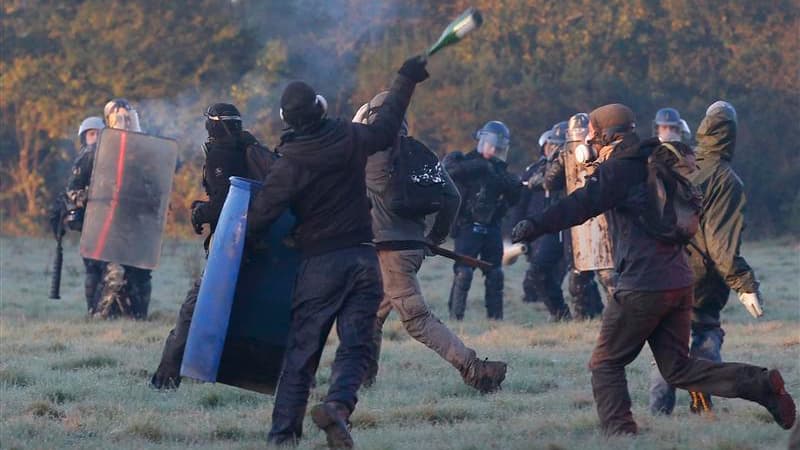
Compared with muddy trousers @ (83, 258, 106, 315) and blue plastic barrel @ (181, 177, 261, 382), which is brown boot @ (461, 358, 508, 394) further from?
muddy trousers @ (83, 258, 106, 315)

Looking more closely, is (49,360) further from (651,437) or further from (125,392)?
(651,437)

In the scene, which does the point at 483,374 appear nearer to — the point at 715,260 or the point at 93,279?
the point at 715,260

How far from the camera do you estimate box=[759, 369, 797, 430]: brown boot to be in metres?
6.63

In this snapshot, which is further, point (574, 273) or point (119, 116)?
point (574, 273)

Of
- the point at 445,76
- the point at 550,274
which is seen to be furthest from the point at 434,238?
the point at 445,76

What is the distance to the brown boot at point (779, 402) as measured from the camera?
6.63m

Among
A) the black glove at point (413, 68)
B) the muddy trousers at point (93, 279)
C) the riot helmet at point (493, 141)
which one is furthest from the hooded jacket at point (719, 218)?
the muddy trousers at point (93, 279)

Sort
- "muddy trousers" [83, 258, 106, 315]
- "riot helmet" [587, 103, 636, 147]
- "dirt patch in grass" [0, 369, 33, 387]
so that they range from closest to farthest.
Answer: "riot helmet" [587, 103, 636, 147] < "dirt patch in grass" [0, 369, 33, 387] < "muddy trousers" [83, 258, 106, 315]

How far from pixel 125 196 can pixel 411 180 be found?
3.86 m

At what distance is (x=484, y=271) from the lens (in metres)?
13.7

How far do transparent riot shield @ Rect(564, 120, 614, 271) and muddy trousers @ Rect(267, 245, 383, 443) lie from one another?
5425 millimetres

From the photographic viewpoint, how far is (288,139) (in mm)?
6605

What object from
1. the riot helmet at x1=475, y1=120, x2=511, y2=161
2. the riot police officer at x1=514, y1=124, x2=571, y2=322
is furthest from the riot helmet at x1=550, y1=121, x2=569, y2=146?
the riot helmet at x1=475, y1=120, x2=511, y2=161

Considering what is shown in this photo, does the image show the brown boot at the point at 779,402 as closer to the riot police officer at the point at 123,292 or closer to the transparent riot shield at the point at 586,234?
the transparent riot shield at the point at 586,234
